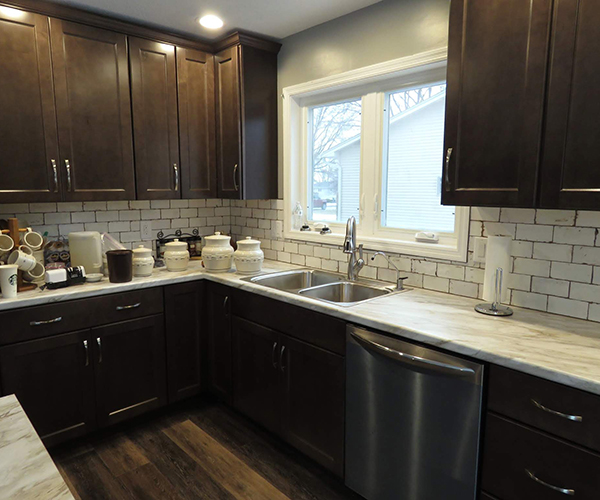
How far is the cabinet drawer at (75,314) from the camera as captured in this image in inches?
86.0

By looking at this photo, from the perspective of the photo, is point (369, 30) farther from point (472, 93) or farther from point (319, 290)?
point (319, 290)

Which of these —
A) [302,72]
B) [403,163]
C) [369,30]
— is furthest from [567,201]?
[302,72]

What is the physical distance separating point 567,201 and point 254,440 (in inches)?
79.1

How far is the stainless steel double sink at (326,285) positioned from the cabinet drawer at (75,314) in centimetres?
62

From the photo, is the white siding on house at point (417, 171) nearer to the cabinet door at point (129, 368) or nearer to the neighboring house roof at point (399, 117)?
the neighboring house roof at point (399, 117)

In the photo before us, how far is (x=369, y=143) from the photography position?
2650 millimetres

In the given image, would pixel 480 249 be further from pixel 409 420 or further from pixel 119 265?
pixel 119 265

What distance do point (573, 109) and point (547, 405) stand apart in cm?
99

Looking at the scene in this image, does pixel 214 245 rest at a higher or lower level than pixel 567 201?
lower

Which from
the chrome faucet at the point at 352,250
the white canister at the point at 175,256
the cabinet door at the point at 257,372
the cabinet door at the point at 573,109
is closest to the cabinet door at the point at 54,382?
the white canister at the point at 175,256

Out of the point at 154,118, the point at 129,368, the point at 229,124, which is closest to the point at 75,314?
the point at 129,368

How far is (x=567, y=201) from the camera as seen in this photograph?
1.56 metres

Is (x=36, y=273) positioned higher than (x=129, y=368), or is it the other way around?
(x=36, y=273)

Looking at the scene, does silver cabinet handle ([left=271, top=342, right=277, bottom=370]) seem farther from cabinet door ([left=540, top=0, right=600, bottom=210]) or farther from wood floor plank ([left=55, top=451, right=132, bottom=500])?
cabinet door ([left=540, top=0, right=600, bottom=210])
